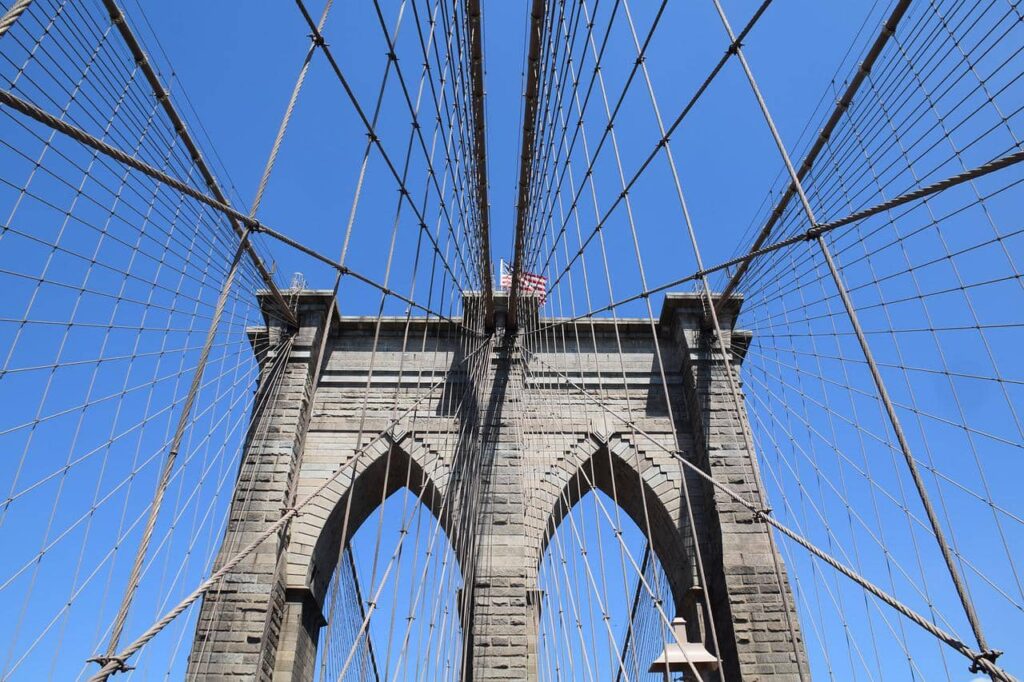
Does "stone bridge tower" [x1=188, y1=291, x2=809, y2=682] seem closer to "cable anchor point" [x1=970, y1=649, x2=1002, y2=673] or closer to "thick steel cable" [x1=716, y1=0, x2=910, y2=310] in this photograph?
"thick steel cable" [x1=716, y1=0, x2=910, y2=310]

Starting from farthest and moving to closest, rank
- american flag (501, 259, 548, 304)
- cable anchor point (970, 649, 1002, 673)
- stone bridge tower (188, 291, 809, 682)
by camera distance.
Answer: american flag (501, 259, 548, 304) → stone bridge tower (188, 291, 809, 682) → cable anchor point (970, 649, 1002, 673)

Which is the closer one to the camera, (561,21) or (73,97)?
(73,97)

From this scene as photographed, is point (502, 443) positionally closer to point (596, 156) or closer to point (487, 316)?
point (487, 316)

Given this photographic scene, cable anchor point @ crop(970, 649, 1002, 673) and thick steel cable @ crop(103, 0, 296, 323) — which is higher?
thick steel cable @ crop(103, 0, 296, 323)

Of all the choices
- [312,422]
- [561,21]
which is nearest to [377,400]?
[312,422]

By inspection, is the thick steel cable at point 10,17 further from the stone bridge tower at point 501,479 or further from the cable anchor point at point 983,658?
the stone bridge tower at point 501,479

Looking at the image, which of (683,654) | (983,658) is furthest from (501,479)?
(983,658)

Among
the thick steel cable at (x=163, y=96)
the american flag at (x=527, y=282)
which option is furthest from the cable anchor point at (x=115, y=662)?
the american flag at (x=527, y=282)

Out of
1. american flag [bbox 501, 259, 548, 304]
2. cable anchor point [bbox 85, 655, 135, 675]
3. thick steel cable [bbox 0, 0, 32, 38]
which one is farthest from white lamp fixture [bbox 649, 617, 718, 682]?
american flag [bbox 501, 259, 548, 304]
